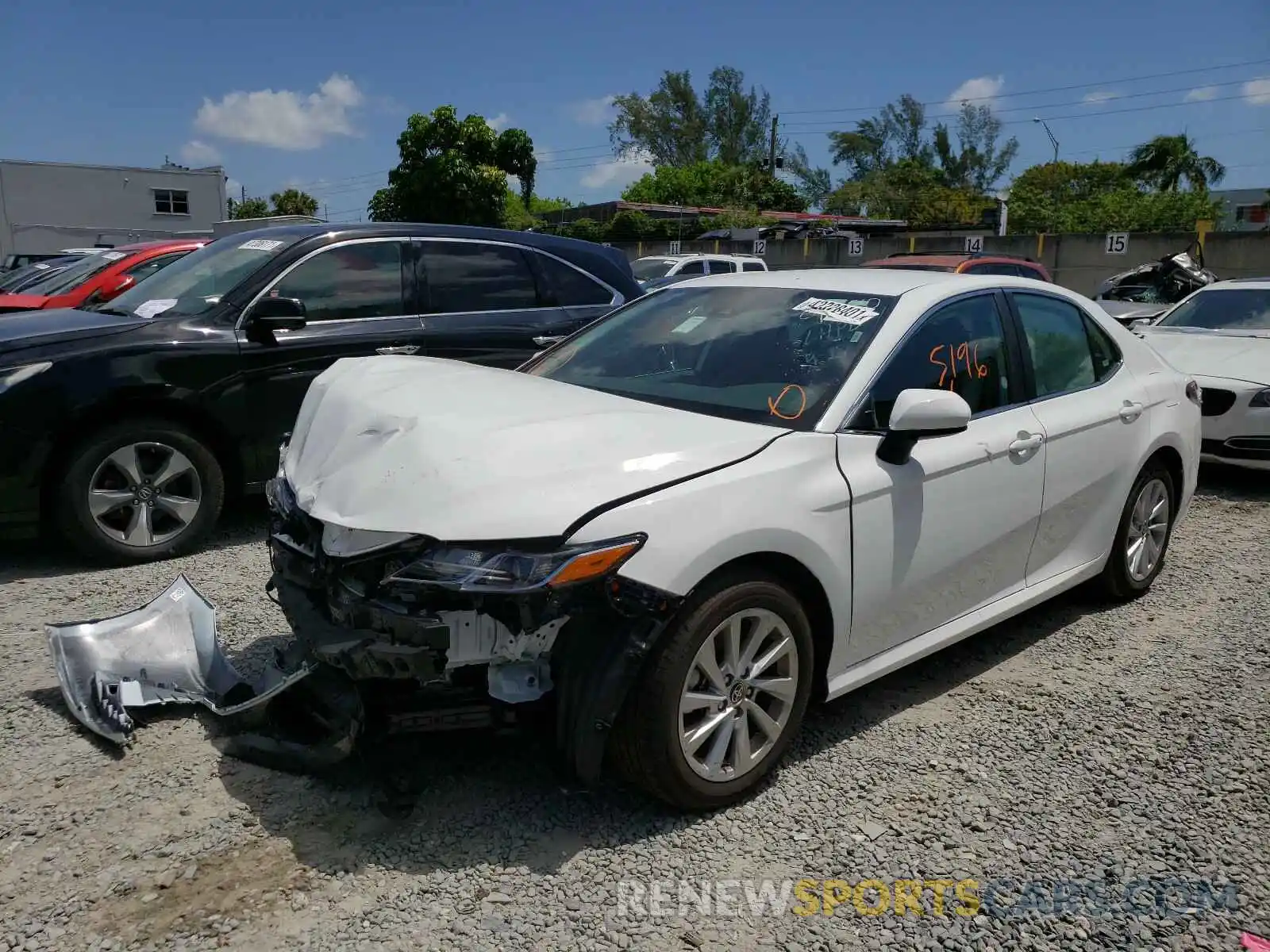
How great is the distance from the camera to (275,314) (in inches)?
213

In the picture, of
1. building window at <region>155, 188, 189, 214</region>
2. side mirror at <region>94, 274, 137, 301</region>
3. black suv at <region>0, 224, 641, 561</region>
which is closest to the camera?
black suv at <region>0, 224, 641, 561</region>

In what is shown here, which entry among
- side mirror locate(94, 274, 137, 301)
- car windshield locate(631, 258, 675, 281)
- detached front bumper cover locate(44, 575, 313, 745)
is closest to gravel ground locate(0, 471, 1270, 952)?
detached front bumper cover locate(44, 575, 313, 745)

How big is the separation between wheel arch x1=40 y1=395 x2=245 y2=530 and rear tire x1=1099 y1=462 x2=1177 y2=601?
4618 millimetres

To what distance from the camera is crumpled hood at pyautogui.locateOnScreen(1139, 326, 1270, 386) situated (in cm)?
754

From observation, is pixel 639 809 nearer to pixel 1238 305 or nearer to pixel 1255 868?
pixel 1255 868

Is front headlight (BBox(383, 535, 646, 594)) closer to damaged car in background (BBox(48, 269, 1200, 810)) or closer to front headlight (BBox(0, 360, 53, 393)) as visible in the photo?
damaged car in background (BBox(48, 269, 1200, 810))

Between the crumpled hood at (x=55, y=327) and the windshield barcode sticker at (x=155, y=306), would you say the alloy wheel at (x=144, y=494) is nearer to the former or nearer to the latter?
the crumpled hood at (x=55, y=327)

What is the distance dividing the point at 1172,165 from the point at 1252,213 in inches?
348

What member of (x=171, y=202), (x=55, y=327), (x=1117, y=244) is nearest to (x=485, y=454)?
(x=55, y=327)

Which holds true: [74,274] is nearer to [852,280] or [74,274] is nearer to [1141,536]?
[852,280]

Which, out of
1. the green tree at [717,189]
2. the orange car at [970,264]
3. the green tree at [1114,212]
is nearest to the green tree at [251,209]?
the green tree at [717,189]

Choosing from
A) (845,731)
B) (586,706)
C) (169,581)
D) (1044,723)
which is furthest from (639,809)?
(169,581)

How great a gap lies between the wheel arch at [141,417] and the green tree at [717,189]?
52306mm

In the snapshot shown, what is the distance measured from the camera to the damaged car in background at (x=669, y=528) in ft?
8.93
